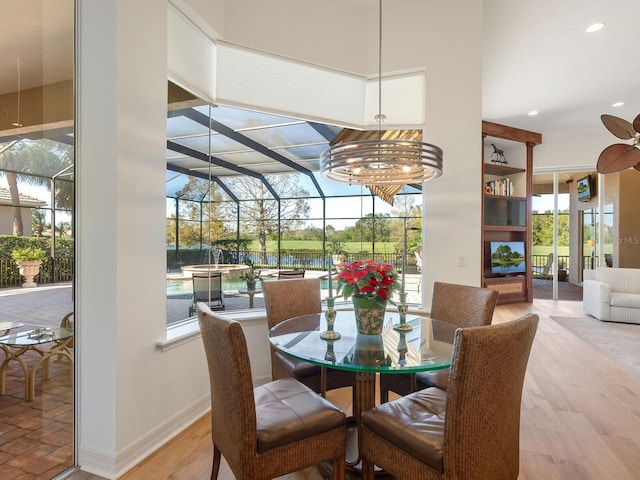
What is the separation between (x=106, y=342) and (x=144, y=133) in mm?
1243

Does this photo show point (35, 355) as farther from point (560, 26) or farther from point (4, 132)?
point (560, 26)

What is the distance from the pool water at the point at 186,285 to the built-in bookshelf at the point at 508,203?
4982 millimetres

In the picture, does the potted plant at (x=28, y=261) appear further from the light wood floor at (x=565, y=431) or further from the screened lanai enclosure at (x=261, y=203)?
the light wood floor at (x=565, y=431)

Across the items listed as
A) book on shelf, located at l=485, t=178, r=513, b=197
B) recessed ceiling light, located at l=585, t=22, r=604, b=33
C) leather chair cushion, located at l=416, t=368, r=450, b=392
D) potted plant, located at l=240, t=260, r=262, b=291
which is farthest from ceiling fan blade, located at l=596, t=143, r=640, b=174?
book on shelf, located at l=485, t=178, r=513, b=197

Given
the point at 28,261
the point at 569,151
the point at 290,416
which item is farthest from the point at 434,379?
the point at 569,151

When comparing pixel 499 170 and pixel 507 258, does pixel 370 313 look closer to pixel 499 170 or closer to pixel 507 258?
pixel 507 258

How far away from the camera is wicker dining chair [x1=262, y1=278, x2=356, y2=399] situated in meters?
2.36

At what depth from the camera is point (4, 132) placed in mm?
1658

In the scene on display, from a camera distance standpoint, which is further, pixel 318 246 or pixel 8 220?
pixel 318 246

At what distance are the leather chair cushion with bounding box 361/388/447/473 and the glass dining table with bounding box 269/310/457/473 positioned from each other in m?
0.19

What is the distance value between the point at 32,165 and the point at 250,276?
6.60 feet

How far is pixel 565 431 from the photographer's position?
2445 millimetres

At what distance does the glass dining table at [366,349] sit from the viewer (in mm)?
1671

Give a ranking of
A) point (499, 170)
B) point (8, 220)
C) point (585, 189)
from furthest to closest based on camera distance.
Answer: point (585, 189) → point (499, 170) → point (8, 220)
